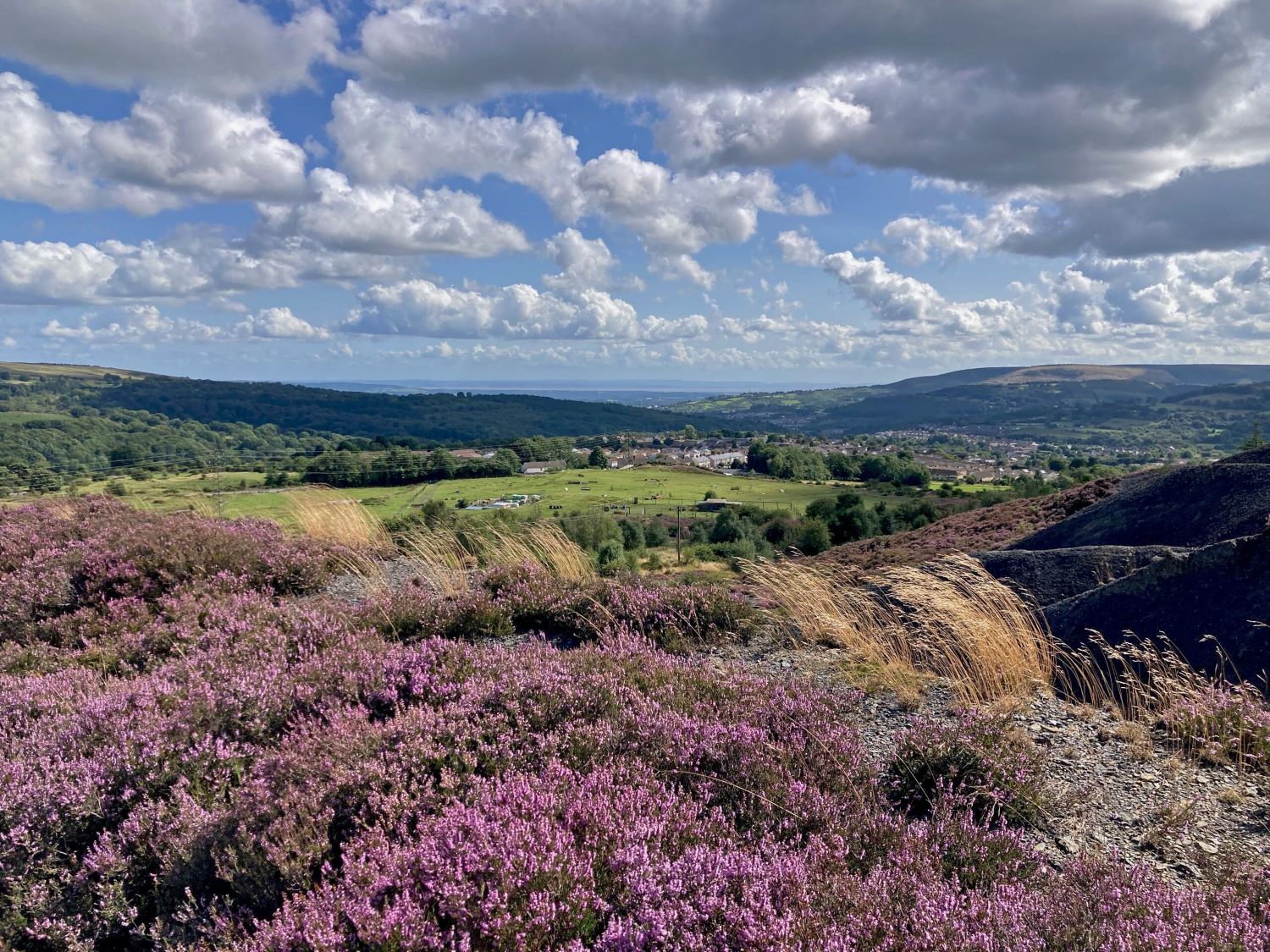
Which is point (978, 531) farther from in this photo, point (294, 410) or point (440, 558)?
point (294, 410)

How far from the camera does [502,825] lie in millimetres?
3109

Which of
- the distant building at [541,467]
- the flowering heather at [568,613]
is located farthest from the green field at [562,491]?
the flowering heather at [568,613]

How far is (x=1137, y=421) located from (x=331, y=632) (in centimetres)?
22194

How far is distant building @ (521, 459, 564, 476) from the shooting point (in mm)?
65938

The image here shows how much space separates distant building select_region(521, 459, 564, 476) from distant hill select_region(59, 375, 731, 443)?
7353 cm

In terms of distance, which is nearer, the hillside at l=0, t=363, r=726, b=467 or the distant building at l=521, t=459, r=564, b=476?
the distant building at l=521, t=459, r=564, b=476

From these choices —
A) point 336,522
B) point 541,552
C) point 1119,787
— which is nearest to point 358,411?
point 336,522

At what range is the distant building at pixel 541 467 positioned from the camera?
216 ft

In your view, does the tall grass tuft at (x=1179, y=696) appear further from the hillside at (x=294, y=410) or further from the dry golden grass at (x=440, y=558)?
the hillside at (x=294, y=410)

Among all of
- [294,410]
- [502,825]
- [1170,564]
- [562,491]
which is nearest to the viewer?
[502,825]

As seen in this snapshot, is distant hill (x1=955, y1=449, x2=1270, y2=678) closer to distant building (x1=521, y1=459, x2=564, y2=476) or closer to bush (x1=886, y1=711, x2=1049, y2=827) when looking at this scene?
bush (x1=886, y1=711, x2=1049, y2=827)

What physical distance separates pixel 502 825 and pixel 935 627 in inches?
247

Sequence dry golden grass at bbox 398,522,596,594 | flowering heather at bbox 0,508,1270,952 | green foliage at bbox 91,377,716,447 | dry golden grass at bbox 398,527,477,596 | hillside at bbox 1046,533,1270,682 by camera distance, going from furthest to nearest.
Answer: green foliage at bbox 91,377,716,447
dry golden grass at bbox 398,522,596,594
dry golden grass at bbox 398,527,477,596
hillside at bbox 1046,533,1270,682
flowering heather at bbox 0,508,1270,952

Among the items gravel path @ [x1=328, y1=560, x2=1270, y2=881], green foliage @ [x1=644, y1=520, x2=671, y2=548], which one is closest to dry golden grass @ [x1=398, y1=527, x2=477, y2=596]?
gravel path @ [x1=328, y1=560, x2=1270, y2=881]
